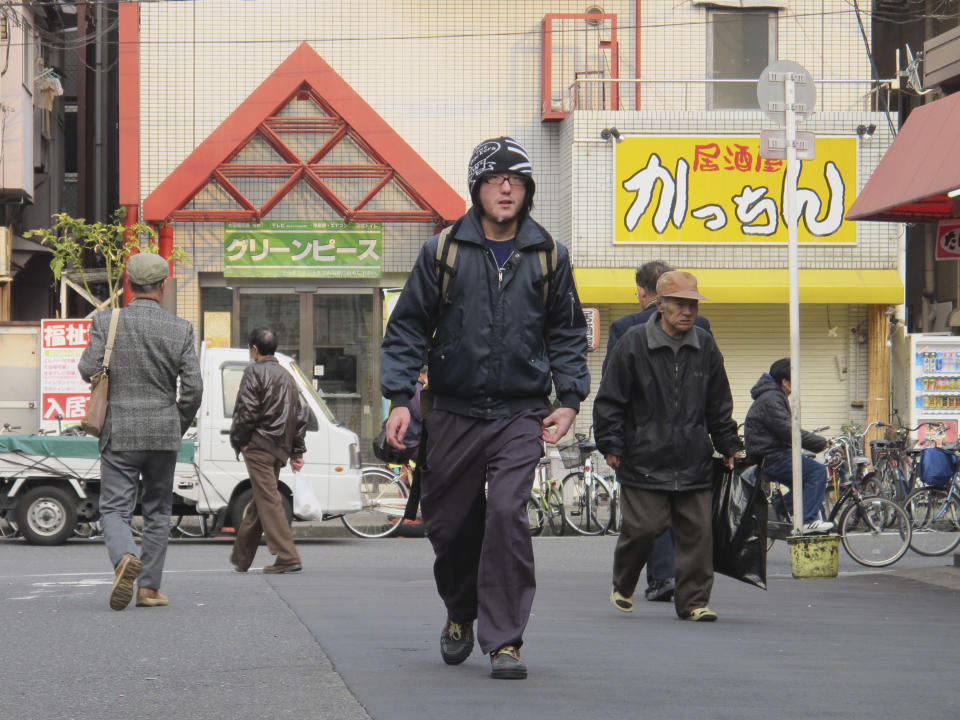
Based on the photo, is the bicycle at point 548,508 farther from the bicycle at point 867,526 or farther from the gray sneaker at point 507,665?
the gray sneaker at point 507,665

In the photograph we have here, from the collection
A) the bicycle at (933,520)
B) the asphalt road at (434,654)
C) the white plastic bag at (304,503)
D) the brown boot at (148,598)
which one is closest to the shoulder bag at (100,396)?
the brown boot at (148,598)

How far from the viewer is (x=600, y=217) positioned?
64.0 feet

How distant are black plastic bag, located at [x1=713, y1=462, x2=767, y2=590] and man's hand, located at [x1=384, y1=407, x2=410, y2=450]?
9.24ft

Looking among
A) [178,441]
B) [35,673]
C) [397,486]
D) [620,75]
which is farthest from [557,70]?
[35,673]

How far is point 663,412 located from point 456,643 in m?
2.25

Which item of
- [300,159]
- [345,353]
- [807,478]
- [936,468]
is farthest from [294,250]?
[936,468]

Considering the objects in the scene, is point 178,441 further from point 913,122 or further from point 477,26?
point 477,26

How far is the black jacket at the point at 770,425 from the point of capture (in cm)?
1160

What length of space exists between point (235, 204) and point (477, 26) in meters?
4.27

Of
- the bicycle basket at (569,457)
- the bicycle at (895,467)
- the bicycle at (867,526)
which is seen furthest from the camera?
the bicycle basket at (569,457)

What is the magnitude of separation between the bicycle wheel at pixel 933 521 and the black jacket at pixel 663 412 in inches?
221

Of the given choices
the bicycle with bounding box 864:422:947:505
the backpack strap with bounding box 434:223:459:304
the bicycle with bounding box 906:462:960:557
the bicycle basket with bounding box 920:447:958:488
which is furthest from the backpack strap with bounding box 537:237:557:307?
the bicycle basket with bounding box 920:447:958:488

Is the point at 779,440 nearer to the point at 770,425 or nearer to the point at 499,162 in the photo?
the point at 770,425

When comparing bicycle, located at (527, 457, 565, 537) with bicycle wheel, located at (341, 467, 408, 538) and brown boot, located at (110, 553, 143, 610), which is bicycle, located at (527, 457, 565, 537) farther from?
brown boot, located at (110, 553, 143, 610)
